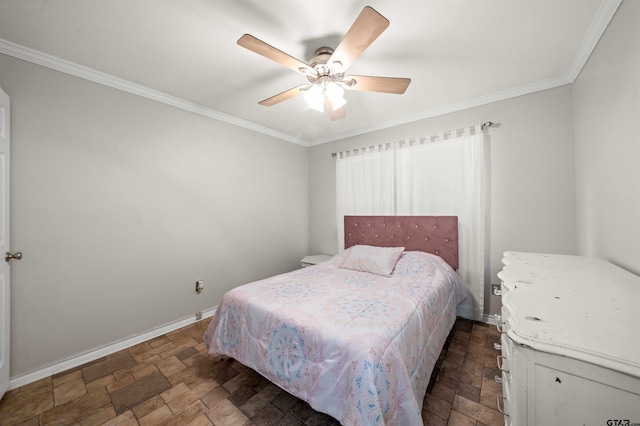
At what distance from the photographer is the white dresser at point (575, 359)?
1.89 ft

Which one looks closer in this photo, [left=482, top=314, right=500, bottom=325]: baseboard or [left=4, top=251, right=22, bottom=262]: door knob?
[left=4, top=251, right=22, bottom=262]: door knob

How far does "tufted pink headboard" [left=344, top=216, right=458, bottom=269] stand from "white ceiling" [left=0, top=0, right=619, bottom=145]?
1.38 metres

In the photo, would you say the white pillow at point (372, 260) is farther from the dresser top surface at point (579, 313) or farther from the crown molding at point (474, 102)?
the crown molding at point (474, 102)

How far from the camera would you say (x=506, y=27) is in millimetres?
1573

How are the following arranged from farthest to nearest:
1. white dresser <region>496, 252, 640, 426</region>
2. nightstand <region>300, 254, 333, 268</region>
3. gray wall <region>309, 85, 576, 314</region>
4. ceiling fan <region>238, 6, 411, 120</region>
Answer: nightstand <region>300, 254, 333, 268</region> → gray wall <region>309, 85, 576, 314</region> → ceiling fan <region>238, 6, 411, 120</region> → white dresser <region>496, 252, 640, 426</region>

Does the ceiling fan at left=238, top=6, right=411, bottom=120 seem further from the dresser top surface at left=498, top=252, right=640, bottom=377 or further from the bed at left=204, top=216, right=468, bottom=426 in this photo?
the bed at left=204, top=216, right=468, bottom=426

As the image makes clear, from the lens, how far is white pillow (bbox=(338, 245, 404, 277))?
247 cm

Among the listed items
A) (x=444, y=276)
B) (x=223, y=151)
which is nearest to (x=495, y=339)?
(x=444, y=276)

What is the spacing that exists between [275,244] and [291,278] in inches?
54.9

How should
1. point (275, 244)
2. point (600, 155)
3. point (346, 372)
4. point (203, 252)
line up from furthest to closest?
point (275, 244), point (203, 252), point (600, 155), point (346, 372)

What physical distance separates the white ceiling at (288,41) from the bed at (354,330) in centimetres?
154

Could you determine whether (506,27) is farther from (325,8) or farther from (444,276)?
(444,276)

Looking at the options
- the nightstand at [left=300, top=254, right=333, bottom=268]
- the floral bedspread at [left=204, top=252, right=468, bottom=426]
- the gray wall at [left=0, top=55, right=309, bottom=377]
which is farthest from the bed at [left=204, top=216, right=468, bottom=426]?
the gray wall at [left=0, top=55, right=309, bottom=377]

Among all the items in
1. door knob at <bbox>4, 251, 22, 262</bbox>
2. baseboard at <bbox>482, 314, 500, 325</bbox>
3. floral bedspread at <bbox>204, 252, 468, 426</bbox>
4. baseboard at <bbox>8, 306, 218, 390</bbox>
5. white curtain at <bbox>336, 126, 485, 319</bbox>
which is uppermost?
white curtain at <bbox>336, 126, 485, 319</bbox>
